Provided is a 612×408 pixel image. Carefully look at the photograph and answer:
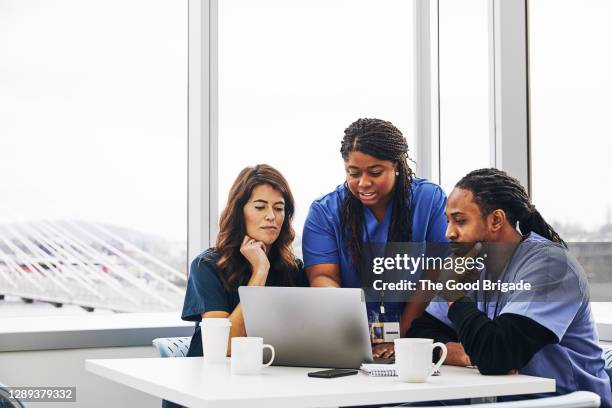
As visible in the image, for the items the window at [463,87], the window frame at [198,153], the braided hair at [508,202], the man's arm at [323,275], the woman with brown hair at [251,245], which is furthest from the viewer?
the window at [463,87]

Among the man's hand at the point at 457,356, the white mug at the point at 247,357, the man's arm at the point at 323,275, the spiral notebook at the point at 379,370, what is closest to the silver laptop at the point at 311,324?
the spiral notebook at the point at 379,370

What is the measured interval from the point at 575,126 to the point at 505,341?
5.31ft

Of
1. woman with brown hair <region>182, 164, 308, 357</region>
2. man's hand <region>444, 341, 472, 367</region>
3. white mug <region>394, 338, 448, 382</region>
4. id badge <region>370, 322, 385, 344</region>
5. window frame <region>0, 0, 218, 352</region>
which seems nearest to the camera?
white mug <region>394, 338, 448, 382</region>

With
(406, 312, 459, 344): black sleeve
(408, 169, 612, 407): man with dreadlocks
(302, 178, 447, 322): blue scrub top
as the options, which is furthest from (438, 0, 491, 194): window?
(406, 312, 459, 344): black sleeve

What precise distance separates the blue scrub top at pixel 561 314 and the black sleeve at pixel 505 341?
1.0 inches

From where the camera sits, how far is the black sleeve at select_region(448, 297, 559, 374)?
2025 mm

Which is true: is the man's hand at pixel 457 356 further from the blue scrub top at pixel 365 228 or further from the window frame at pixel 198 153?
the window frame at pixel 198 153

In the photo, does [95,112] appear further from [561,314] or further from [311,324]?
[561,314]

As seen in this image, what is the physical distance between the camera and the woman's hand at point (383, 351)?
2391 millimetres

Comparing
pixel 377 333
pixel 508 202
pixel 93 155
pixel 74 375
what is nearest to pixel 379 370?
pixel 377 333

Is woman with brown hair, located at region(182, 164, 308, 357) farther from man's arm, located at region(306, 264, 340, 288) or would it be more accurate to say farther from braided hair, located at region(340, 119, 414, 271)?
braided hair, located at region(340, 119, 414, 271)

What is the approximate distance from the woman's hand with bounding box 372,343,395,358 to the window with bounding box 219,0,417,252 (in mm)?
1279

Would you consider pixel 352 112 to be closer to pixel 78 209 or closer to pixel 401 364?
pixel 78 209

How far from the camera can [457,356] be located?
7.33ft
